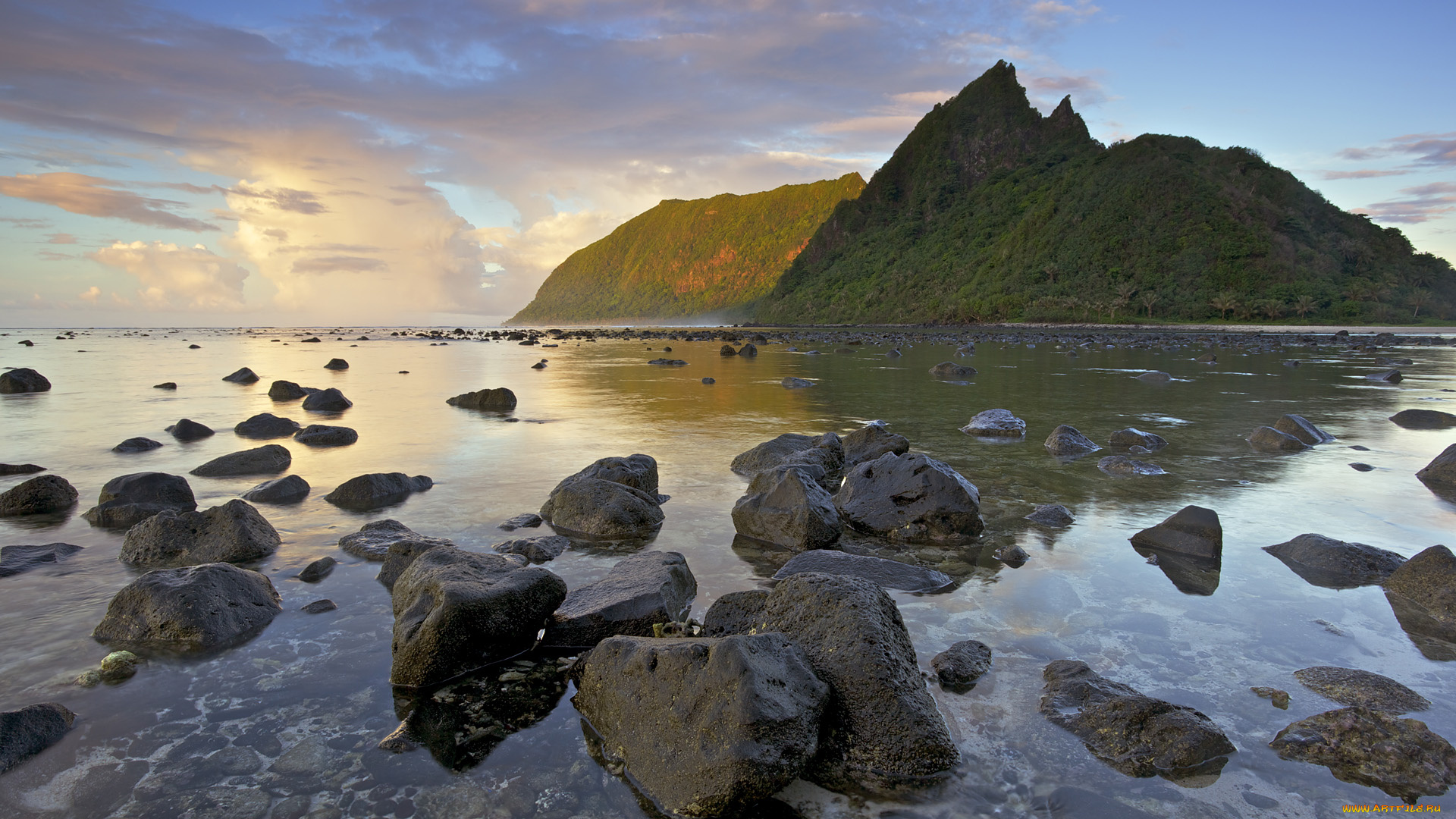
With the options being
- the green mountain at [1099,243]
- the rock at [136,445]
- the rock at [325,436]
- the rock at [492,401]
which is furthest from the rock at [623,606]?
the green mountain at [1099,243]

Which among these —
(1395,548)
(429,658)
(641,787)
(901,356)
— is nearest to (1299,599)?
(1395,548)

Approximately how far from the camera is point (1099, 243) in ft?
300

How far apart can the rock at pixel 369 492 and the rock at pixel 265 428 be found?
5.36m

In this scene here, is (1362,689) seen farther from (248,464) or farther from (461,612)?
(248,464)

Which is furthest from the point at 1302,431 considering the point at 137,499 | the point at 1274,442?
the point at 137,499

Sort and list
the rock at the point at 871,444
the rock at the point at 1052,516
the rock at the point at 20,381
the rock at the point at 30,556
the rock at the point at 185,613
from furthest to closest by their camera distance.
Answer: the rock at the point at 20,381 → the rock at the point at 871,444 → the rock at the point at 1052,516 → the rock at the point at 30,556 → the rock at the point at 185,613

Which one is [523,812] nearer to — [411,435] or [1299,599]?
[1299,599]

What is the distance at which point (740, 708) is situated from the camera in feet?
10.0

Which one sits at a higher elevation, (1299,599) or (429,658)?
(429,658)

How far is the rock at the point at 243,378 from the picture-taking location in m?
23.0

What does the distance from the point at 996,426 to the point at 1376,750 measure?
9.36m

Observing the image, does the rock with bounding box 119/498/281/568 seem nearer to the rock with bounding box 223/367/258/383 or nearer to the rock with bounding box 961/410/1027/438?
the rock with bounding box 961/410/1027/438

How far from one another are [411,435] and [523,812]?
1084 centimetres

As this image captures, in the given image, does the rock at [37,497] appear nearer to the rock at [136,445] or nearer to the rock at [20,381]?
the rock at [136,445]
